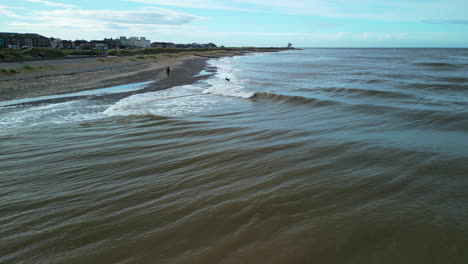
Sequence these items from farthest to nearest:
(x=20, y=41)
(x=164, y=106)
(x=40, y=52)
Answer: (x=20, y=41), (x=40, y=52), (x=164, y=106)

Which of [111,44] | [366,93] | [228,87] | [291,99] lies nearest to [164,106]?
[291,99]

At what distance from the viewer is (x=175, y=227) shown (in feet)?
11.4

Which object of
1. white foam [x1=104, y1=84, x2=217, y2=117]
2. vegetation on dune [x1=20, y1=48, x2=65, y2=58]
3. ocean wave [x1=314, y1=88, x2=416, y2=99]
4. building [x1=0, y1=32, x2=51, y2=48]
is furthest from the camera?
building [x1=0, y1=32, x2=51, y2=48]

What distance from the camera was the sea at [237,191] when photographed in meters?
3.09

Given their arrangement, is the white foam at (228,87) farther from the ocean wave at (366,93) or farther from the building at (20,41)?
the building at (20,41)

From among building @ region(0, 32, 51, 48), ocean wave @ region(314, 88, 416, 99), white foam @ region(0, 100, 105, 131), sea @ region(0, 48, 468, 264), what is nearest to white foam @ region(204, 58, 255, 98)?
ocean wave @ region(314, 88, 416, 99)

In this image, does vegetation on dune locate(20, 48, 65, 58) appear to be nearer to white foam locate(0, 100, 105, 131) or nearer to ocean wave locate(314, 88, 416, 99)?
white foam locate(0, 100, 105, 131)

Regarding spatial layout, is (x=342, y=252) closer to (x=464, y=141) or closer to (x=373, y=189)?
(x=373, y=189)

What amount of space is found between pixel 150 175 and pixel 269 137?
341 centimetres

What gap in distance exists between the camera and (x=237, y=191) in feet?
14.2

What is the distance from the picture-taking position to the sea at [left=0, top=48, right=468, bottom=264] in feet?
10.2

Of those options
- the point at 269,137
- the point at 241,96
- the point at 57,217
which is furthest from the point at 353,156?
the point at 241,96

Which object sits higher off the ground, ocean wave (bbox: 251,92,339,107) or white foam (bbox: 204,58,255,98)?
white foam (bbox: 204,58,255,98)

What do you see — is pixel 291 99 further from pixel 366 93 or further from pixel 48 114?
pixel 48 114
